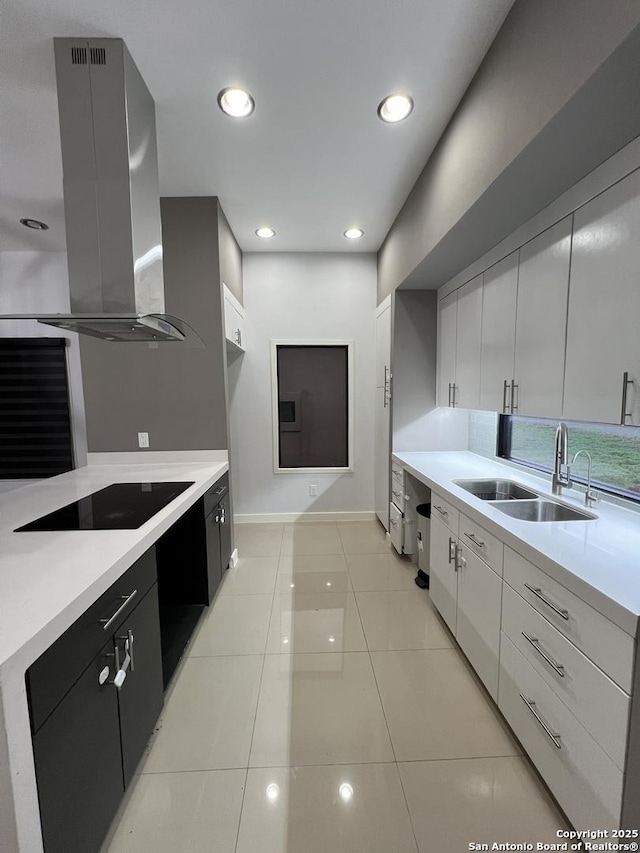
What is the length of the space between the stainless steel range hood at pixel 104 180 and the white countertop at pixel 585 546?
1.81m

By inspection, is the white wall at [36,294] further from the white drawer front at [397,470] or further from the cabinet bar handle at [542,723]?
the cabinet bar handle at [542,723]

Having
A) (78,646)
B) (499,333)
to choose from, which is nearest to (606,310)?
(499,333)

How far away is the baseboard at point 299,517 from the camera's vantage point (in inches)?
160

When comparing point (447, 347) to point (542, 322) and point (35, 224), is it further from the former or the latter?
point (35, 224)

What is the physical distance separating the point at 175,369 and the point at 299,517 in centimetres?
218

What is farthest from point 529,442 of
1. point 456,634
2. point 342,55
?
point 342,55

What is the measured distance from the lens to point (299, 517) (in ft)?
13.5

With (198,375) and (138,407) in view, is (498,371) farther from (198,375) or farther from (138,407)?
(138,407)

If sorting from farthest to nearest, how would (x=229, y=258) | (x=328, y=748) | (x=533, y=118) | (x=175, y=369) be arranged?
(x=229, y=258), (x=175, y=369), (x=328, y=748), (x=533, y=118)

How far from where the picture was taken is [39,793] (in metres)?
0.82

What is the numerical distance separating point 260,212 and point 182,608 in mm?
3046

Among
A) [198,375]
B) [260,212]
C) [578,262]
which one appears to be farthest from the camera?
[260,212]

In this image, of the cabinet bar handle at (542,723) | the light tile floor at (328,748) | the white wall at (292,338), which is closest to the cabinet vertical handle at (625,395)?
the cabinet bar handle at (542,723)

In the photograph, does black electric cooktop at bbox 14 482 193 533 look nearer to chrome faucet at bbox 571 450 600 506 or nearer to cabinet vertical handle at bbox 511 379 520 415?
cabinet vertical handle at bbox 511 379 520 415
